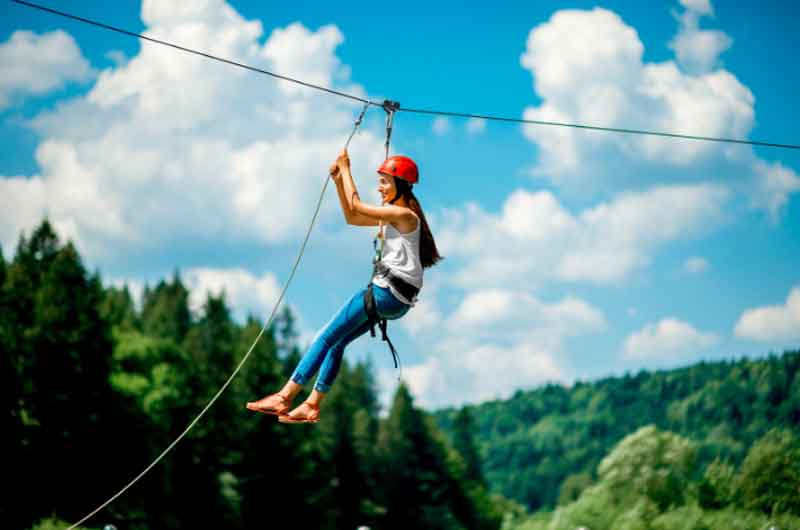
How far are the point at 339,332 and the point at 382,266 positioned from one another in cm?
73

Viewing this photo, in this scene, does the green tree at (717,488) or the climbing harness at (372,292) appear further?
the green tree at (717,488)

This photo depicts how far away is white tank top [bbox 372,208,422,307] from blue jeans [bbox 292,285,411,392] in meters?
0.08

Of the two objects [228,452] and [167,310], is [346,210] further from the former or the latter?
[167,310]

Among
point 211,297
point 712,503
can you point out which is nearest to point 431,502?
point 211,297

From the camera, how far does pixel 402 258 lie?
29.9 feet

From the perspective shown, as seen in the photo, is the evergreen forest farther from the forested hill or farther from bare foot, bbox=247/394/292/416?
bare foot, bbox=247/394/292/416

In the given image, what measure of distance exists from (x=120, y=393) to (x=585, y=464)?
156 meters

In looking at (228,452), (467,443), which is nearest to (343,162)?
(228,452)

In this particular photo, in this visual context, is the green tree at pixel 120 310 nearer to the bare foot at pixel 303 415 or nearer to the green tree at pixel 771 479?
the green tree at pixel 771 479

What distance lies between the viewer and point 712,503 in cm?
2177

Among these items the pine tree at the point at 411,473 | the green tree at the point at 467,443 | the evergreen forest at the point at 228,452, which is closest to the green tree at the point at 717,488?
the evergreen forest at the point at 228,452

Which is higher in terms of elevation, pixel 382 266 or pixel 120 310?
pixel 120 310

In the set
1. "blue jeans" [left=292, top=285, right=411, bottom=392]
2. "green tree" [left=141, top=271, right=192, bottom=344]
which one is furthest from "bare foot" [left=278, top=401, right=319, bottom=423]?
"green tree" [left=141, top=271, right=192, bottom=344]

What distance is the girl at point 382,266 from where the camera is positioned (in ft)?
29.8
